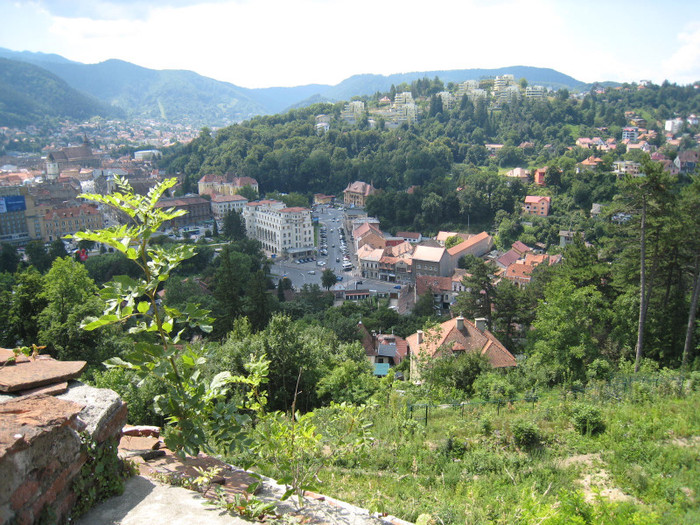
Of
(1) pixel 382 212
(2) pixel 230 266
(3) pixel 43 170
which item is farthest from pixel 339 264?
(3) pixel 43 170

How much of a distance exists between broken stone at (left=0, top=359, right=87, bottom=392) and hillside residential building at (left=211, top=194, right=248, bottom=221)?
57.2 meters

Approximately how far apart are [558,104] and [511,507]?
92.0 meters

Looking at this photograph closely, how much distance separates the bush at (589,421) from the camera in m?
6.13

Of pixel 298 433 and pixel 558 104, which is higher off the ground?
pixel 558 104

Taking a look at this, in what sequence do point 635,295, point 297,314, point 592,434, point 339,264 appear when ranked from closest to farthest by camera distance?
point 592,434 < point 635,295 < point 297,314 < point 339,264

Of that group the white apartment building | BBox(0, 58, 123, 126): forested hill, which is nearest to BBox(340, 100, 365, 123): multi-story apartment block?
the white apartment building

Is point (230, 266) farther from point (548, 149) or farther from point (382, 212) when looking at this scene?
point (548, 149)

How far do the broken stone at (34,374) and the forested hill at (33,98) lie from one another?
14892 cm

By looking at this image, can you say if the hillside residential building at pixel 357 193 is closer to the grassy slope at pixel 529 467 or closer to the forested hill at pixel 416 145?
the forested hill at pixel 416 145

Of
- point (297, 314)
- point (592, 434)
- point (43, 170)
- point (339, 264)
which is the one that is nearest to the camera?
point (592, 434)

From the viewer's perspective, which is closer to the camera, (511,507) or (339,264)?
(511,507)

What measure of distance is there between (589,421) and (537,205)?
4825 centimetres

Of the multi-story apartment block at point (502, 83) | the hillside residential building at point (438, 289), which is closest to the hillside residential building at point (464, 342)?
the hillside residential building at point (438, 289)

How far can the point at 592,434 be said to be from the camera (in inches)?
241
